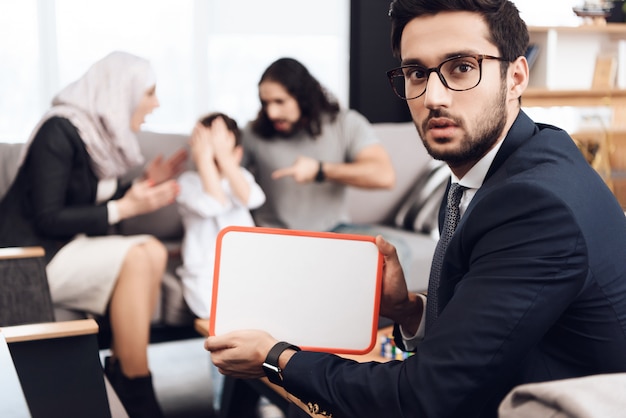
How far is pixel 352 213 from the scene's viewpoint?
146 inches

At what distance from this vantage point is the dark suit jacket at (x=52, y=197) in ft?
8.84

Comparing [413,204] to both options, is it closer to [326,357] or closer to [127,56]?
[127,56]

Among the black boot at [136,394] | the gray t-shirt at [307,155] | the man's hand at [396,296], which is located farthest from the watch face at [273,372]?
the gray t-shirt at [307,155]

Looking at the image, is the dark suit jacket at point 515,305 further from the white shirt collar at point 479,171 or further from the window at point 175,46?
the window at point 175,46

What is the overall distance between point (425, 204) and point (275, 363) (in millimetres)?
2442

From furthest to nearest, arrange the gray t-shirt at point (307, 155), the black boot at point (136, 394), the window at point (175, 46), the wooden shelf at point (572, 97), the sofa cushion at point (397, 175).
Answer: the wooden shelf at point (572, 97) → the window at point (175, 46) → the sofa cushion at point (397, 175) → the gray t-shirt at point (307, 155) → the black boot at point (136, 394)

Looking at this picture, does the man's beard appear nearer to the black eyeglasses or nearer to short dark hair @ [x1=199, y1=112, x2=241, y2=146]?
the black eyeglasses

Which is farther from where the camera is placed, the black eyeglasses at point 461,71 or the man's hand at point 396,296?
the man's hand at point 396,296

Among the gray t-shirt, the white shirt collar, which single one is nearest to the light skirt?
the gray t-shirt

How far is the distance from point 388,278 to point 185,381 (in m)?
1.89

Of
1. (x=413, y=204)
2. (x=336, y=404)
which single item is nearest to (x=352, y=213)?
(x=413, y=204)

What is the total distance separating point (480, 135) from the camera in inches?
50.3

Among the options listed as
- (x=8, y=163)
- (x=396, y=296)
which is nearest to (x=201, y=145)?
(x=8, y=163)

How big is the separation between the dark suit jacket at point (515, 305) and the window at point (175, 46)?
10.3 ft
